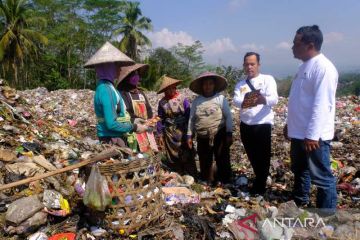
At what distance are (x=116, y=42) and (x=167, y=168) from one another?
23.9 m

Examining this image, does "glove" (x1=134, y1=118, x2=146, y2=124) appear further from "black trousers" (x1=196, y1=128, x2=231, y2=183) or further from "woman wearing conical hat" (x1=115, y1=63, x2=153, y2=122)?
"black trousers" (x1=196, y1=128, x2=231, y2=183)

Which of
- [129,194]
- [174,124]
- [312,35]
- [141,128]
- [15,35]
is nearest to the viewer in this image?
[129,194]

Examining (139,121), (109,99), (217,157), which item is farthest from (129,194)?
(217,157)

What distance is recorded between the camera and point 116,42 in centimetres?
2798

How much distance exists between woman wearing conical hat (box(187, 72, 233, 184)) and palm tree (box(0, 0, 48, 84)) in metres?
21.3

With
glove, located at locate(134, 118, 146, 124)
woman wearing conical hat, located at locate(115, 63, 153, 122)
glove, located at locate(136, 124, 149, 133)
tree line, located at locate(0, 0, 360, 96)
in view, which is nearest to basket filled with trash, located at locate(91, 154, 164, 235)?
glove, located at locate(136, 124, 149, 133)

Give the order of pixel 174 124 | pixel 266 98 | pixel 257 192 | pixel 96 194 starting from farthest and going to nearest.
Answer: pixel 174 124 → pixel 257 192 → pixel 266 98 → pixel 96 194

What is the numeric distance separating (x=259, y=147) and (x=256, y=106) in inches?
19.2

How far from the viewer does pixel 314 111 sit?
3.33 m

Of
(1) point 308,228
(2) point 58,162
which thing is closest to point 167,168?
(2) point 58,162

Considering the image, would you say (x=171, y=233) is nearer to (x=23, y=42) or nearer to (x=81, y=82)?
(x=23, y=42)

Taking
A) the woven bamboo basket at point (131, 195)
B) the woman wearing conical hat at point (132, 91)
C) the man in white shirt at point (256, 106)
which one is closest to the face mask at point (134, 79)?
the woman wearing conical hat at point (132, 91)

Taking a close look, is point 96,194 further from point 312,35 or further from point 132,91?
point 312,35

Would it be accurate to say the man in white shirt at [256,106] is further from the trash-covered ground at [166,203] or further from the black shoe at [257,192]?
the trash-covered ground at [166,203]
